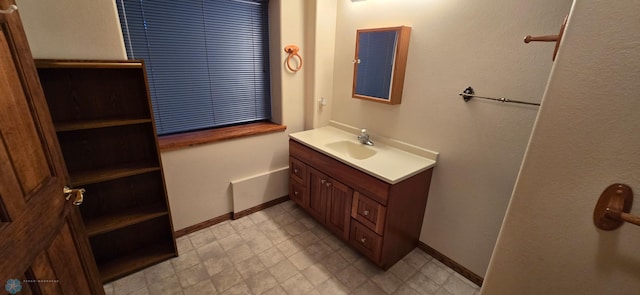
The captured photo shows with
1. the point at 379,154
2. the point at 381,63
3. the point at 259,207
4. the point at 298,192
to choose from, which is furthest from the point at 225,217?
the point at 381,63

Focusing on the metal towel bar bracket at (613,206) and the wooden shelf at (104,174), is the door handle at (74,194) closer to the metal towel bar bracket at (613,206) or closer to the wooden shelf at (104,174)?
the wooden shelf at (104,174)

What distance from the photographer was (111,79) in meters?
1.58

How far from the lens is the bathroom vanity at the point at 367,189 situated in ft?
5.57

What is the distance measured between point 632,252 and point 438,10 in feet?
5.03

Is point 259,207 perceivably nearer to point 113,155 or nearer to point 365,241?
point 365,241

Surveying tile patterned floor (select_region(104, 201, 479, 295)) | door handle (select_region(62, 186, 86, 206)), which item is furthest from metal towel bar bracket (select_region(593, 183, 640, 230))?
door handle (select_region(62, 186, 86, 206))

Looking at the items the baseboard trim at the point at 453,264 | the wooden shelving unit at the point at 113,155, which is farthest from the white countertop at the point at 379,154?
the wooden shelving unit at the point at 113,155

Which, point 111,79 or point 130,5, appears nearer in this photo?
point 111,79

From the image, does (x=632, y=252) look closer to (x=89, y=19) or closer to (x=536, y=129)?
(x=536, y=129)

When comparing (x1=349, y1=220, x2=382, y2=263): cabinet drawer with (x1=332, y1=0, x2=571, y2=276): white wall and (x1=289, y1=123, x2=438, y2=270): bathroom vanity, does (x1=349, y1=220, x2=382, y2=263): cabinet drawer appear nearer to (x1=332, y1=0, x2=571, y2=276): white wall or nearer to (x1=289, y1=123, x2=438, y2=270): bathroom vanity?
(x1=289, y1=123, x2=438, y2=270): bathroom vanity

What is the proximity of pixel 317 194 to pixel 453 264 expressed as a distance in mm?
1158

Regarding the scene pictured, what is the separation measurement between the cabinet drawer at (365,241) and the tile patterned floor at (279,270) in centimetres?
14

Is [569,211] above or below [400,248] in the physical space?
above

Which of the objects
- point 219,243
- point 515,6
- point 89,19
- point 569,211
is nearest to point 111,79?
point 89,19
